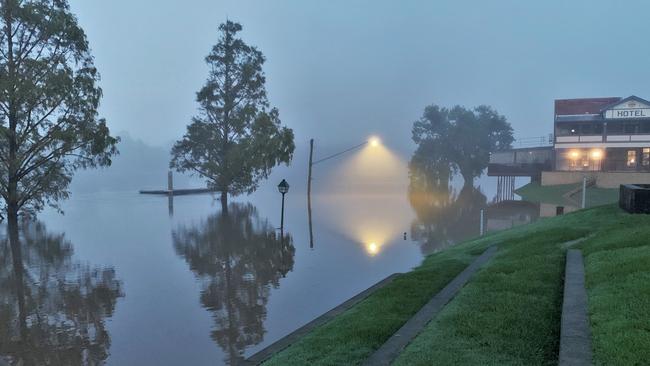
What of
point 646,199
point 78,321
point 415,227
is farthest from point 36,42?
point 646,199

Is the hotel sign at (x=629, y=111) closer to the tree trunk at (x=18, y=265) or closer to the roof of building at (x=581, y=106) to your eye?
the roof of building at (x=581, y=106)

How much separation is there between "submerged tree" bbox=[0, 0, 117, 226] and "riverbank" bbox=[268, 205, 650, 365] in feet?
93.3

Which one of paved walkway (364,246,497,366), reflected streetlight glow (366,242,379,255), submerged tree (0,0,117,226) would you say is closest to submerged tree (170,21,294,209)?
submerged tree (0,0,117,226)

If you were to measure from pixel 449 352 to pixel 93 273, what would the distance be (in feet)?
46.2

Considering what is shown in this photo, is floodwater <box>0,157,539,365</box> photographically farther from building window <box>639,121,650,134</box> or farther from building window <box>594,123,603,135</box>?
building window <box>639,121,650,134</box>

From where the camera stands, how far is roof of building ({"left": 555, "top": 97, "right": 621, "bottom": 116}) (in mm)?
55844

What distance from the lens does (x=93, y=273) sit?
49.0ft

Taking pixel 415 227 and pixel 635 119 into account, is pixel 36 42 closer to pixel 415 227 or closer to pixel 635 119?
pixel 415 227

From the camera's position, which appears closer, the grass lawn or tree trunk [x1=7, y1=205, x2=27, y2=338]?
the grass lawn

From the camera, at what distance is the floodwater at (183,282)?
856 cm

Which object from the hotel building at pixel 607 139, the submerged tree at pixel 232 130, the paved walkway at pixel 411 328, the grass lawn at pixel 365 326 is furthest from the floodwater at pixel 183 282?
the hotel building at pixel 607 139

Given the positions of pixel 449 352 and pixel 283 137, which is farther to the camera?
pixel 283 137

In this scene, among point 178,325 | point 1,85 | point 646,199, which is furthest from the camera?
point 1,85

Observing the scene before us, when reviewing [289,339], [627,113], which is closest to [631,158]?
[627,113]
